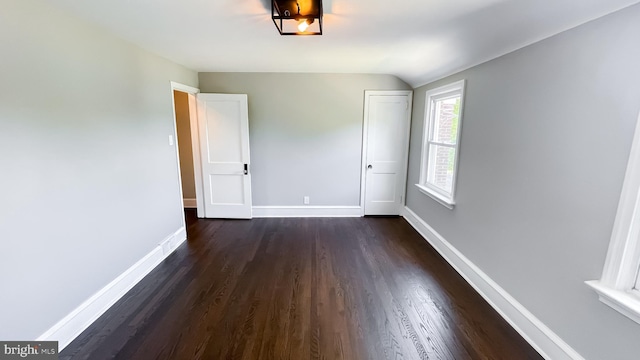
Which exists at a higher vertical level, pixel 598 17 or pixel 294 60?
pixel 294 60

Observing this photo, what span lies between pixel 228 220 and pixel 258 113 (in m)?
1.76

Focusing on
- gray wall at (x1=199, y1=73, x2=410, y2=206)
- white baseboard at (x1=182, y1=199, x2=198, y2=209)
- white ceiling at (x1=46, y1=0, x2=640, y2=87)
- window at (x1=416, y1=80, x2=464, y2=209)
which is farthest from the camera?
white baseboard at (x1=182, y1=199, x2=198, y2=209)

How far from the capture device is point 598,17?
4.70 feet

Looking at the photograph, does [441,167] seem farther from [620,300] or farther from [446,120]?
[620,300]

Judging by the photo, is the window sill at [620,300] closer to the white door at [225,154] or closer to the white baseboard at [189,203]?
the white door at [225,154]

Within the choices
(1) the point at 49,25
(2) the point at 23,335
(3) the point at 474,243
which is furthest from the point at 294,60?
(2) the point at 23,335

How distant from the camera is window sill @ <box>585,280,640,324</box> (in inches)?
49.1

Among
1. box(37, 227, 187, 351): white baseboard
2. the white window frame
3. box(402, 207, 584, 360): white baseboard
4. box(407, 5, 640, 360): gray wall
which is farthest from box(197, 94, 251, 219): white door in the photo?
the white window frame

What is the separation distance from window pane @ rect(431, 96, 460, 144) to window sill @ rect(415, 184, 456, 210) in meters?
0.65

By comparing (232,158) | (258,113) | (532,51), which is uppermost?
(532,51)

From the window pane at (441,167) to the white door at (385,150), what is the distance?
65 cm

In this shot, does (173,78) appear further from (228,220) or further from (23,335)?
(23,335)

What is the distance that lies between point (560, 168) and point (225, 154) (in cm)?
383

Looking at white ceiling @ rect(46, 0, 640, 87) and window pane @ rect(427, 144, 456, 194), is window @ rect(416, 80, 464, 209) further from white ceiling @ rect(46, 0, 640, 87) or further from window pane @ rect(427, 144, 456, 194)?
white ceiling @ rect(46, 0, 640, 87)
